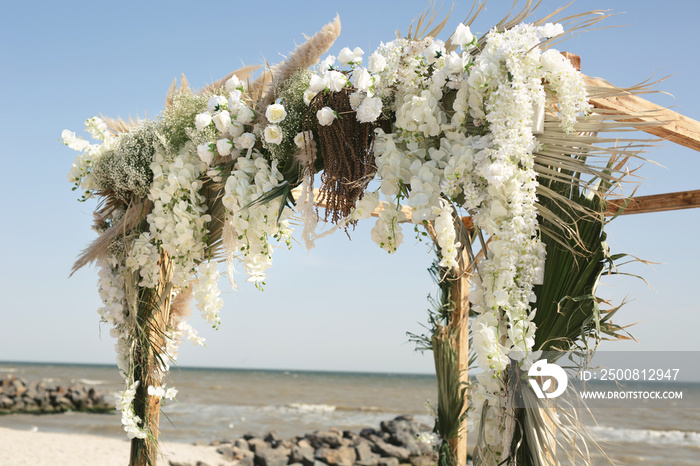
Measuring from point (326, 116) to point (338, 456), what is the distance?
7.01 m

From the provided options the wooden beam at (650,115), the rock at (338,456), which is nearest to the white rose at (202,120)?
the wooden beam at (650,115)

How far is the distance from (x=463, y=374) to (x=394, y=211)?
3.01 meters

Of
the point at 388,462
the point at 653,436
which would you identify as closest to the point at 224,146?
the point at 388,462

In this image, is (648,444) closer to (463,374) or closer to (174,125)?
(463,374)

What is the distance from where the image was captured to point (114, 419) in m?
11.1

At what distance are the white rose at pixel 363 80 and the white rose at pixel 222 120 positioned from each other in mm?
689

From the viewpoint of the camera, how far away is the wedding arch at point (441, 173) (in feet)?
5.67

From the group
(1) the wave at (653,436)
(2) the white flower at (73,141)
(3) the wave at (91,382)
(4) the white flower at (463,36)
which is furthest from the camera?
(3) the wave at (91,382)

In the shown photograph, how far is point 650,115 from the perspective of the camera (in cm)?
199

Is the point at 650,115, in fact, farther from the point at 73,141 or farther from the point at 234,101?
the point at 73,141

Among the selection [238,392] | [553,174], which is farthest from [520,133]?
[238,392]

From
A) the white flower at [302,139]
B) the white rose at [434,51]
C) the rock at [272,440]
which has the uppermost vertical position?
Answer: the white rose at [434,51]

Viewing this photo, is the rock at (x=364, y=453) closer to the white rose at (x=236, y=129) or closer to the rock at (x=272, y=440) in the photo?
the rock at (x=272, y=440)

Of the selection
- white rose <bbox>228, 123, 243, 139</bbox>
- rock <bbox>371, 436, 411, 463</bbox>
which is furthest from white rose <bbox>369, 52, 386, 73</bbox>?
rock <bbox>371, 436, 411, 463</bbox>
